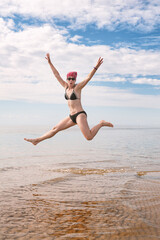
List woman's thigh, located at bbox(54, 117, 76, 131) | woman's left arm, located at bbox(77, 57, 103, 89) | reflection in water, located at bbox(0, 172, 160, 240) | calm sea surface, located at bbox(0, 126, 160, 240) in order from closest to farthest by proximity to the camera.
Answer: reflection in water, located at bbox(0, 172, 160, 240) → calm sea surface, located at bbox(0, 126, 160, 240) → woman's left arm, located at bbox(77, 57, 103, 89) → woman's thigh, located at bbox(54, 117, 76, 131)

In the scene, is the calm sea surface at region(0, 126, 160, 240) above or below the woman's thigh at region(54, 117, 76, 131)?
below

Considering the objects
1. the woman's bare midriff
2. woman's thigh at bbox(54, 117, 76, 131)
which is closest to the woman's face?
the woman's bare midriff

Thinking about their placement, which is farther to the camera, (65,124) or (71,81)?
(65,124)

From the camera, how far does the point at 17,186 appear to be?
9469mm

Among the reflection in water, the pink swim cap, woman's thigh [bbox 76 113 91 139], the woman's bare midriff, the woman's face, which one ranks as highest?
the pink swim cap

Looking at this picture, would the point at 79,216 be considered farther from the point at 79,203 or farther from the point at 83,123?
the point at 83,123

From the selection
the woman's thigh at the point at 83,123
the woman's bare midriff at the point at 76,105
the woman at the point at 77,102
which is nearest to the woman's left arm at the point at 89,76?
the woman at the point at 77,102

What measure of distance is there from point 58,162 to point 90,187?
6.66 metres

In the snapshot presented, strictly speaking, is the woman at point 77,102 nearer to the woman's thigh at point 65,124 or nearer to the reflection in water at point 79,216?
the woman's thigh at point 65,124

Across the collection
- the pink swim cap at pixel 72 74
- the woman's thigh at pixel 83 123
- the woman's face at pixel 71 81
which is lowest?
the woman's thigh at pixel 83 123

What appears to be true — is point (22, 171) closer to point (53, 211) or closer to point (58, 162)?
point (58, 162)

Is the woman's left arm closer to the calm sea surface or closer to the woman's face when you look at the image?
the woman's face

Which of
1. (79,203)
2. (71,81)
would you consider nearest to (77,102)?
(71,81)

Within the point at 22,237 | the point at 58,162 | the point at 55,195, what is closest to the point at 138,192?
the point at 55,195
